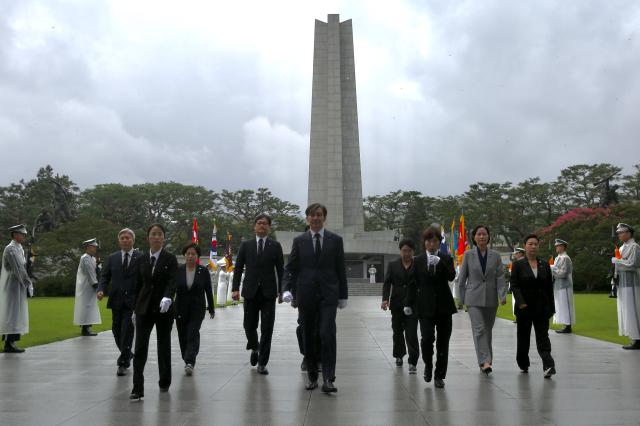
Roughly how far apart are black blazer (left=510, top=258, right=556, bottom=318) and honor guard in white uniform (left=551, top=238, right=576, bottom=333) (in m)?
6.44

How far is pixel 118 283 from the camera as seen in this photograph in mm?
8625

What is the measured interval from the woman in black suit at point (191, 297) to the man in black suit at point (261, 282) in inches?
24.6

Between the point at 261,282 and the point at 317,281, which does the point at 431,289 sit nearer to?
the point at 317,281

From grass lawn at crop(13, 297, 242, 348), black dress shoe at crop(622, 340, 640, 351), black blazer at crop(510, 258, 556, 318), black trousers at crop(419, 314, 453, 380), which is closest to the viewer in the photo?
black trousers at crop(419, 314, 453, 380)

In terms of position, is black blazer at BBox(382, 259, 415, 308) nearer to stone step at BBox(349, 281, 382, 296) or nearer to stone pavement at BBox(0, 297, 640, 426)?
stone pavement at BBox(0, 297, 640, 426)

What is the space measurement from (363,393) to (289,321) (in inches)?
459

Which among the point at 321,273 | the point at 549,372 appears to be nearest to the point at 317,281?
the point at 321,273

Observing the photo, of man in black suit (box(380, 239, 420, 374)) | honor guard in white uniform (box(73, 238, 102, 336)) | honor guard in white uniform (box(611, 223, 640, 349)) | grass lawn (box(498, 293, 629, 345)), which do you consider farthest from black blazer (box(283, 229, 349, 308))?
honor guard in white uniform (box(73, 238, 102, 336))

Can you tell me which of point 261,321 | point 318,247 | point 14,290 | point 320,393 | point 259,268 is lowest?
point 320,393

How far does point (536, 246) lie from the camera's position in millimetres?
8219

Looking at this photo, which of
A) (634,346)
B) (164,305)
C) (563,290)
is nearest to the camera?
(164,305)

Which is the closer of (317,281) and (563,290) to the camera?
(317,281)

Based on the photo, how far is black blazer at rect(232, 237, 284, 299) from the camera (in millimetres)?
8055

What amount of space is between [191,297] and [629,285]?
24.4 feet
